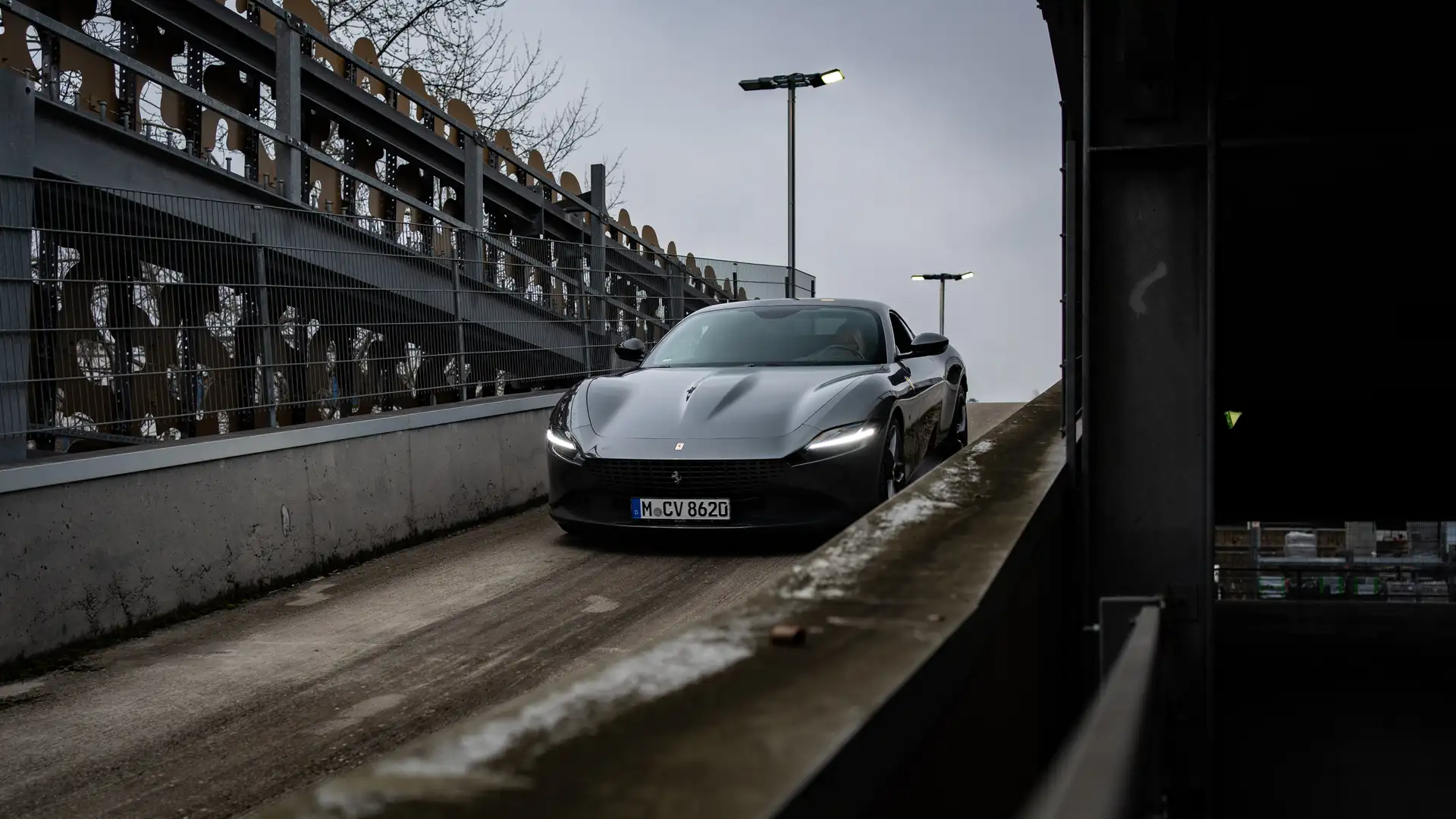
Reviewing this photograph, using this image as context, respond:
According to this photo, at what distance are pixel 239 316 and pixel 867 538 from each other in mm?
4981

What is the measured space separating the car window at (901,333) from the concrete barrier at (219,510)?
3095 mm

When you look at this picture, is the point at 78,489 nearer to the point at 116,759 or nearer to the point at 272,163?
the point at 116,759

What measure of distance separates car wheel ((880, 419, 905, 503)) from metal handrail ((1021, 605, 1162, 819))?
203 inches

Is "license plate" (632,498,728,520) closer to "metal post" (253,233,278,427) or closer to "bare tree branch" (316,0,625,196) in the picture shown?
"metal post" (253,233,278,427)

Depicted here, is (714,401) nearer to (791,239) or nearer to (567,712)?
(567,712)

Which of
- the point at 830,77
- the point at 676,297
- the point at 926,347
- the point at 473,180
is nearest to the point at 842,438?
the point at 926,347

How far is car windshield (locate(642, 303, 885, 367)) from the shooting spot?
28.4 feet

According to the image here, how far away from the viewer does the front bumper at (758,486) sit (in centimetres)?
707

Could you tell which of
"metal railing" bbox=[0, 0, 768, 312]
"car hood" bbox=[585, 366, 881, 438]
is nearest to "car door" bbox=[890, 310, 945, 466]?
"car hood" bbox=[585, 366, 881, 438]

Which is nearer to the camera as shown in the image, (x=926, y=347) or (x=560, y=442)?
(x=560, y=442)

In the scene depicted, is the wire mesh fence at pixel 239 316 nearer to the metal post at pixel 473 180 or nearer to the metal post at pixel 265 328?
the metal post at pixel 265 328

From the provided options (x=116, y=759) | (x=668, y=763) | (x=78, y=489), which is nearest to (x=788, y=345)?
(x=78, y=489)

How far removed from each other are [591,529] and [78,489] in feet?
9.27

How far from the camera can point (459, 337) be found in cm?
966
